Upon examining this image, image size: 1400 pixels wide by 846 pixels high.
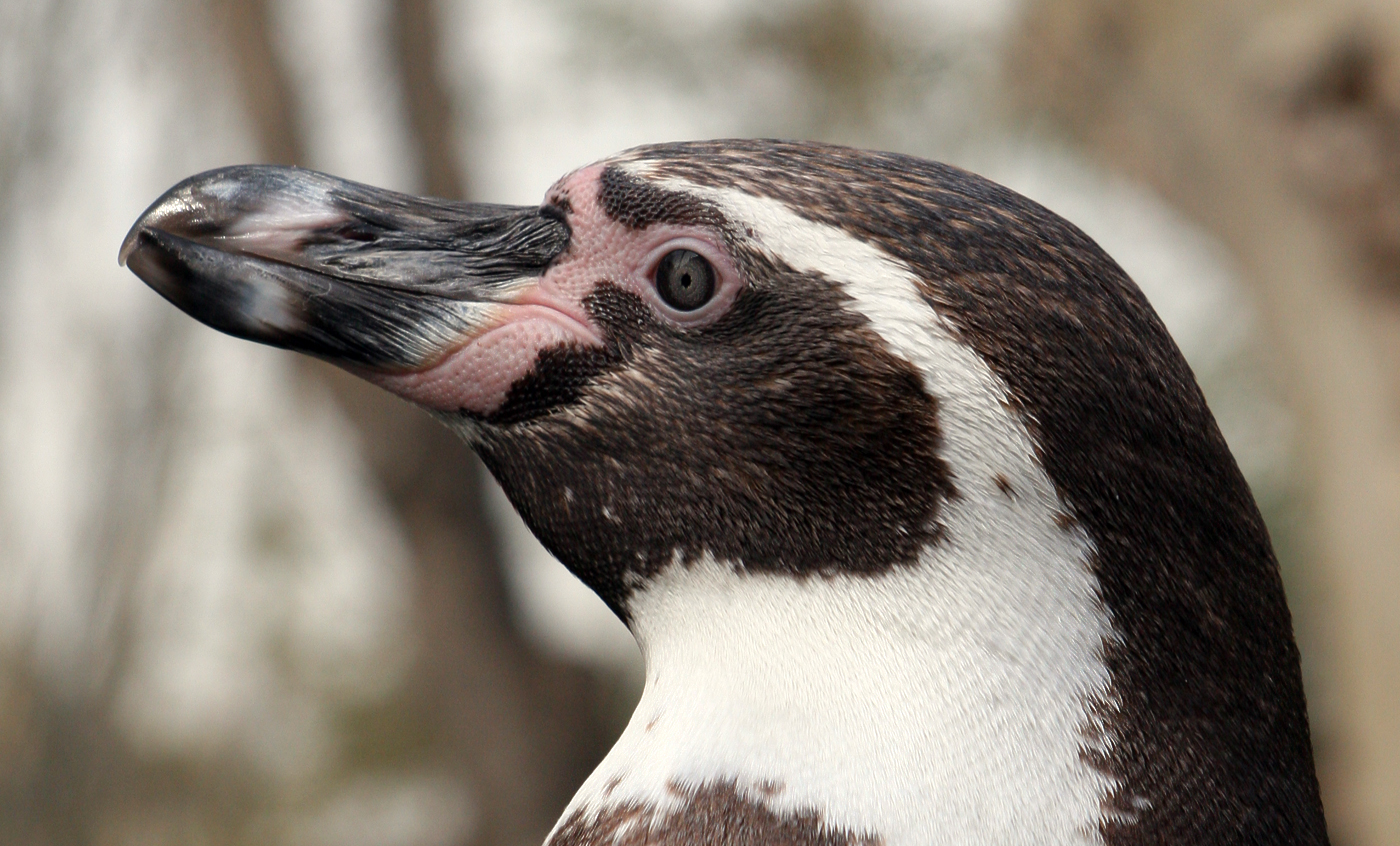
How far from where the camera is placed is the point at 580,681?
21.1 ft

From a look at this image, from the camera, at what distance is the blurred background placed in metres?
4.86

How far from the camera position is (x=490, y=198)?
23.1 ft

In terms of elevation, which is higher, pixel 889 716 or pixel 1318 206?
pixel 1318 206

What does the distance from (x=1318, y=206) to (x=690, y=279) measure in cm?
447

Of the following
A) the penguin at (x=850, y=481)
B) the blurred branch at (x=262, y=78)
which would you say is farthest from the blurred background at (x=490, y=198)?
the penguin at (x=850, y=481)

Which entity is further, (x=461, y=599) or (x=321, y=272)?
(x=461, y=599)

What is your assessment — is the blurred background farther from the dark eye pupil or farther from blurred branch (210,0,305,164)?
the dark eye pupil

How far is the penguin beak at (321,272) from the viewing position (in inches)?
58.0

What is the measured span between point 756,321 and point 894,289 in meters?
0.15

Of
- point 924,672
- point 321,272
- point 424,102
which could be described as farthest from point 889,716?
point 424,102

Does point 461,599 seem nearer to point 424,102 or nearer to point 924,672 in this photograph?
point 424,102

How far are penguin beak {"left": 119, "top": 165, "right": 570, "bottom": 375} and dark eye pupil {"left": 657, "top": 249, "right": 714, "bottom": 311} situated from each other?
17cm

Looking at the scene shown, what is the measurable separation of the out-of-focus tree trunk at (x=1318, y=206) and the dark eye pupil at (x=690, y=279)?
3.68 m

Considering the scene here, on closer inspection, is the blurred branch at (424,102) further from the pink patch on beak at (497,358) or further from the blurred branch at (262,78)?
the pink patch on beak at (497,358)
